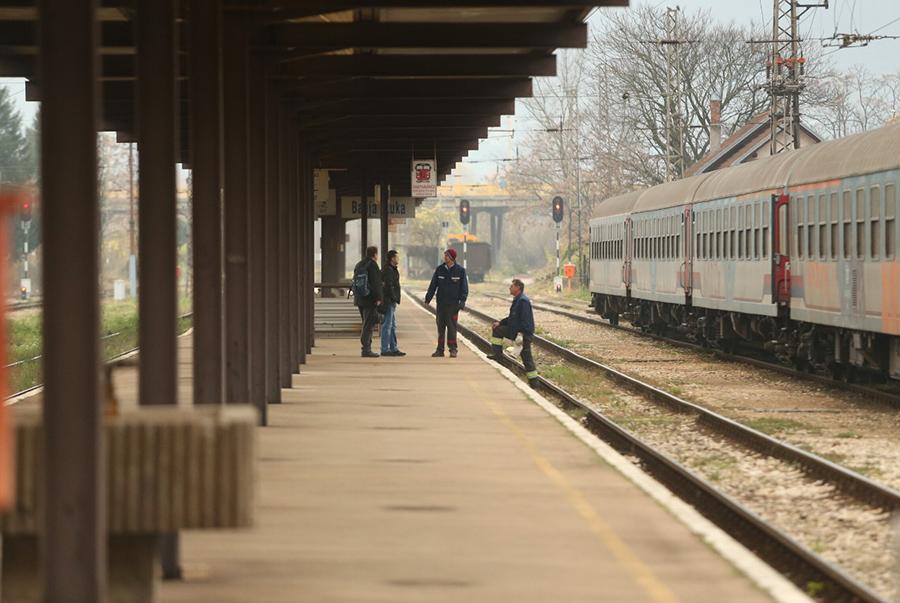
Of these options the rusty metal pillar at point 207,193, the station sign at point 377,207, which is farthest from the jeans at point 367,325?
the rusty metal pillar at point 207,193

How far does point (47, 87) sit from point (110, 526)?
178 centimetres

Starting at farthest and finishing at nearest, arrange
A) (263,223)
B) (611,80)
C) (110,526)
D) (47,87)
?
(611,80), (263,223), (110,526), (47,87)

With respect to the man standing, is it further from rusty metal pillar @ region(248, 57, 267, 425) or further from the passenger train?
rusty metal pillar @ region(248, 57, 267, 425)

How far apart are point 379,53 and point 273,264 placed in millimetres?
2956

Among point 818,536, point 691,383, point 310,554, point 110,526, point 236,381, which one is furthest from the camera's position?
point 691,383

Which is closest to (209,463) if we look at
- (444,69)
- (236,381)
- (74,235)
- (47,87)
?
(74,235)

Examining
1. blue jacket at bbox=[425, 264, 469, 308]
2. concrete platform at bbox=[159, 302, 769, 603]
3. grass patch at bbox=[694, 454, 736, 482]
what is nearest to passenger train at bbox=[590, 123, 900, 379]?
grass patch at bbox=[694, 454, 736, 482]

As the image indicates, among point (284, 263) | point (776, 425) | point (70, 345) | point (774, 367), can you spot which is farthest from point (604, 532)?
point (774, 367)

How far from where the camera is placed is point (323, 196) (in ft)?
121

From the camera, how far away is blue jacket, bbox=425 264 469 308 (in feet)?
81.8

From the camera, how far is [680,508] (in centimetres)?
1023

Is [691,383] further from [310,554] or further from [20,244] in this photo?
[20,244]

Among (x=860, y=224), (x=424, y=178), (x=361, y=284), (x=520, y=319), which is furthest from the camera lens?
(x=424, y=178)

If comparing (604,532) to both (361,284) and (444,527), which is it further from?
(361,284)
